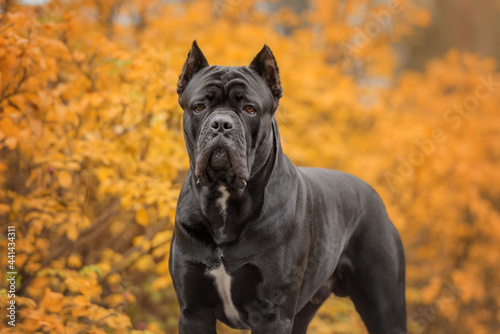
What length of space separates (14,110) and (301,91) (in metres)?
4.14

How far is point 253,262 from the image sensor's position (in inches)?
103

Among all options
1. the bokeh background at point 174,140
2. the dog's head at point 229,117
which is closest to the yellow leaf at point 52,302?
the bokeh background at point 174,140

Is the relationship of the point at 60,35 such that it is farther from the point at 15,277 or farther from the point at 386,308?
the point at 386,308

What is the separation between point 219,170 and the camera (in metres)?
2.68

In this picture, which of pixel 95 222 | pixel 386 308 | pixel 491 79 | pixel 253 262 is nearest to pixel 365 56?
pixel 491 79

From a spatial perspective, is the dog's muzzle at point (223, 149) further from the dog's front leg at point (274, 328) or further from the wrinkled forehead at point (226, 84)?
the dog's front leg at point (274, 328)

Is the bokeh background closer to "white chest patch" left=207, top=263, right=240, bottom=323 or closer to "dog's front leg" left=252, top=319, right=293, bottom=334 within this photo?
"white chest patch" left=207, top=263, right=240, bottom=323

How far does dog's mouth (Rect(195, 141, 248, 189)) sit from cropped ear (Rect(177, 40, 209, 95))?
52 centimetres

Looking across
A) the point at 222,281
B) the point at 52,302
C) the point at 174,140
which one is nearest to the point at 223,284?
the point at 222,281

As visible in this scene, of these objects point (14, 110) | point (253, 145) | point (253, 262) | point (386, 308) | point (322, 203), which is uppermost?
point (14, 110)

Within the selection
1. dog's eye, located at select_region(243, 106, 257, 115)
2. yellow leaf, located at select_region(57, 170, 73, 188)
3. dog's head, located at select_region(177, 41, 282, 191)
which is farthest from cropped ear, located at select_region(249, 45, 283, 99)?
yellow leaf, located at select_region(57, 170, 73, 188)

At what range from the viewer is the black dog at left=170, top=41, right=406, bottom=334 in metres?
2.63

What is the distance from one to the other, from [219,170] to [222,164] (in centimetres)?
7

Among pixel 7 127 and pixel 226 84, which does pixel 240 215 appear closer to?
pixel 226 84
